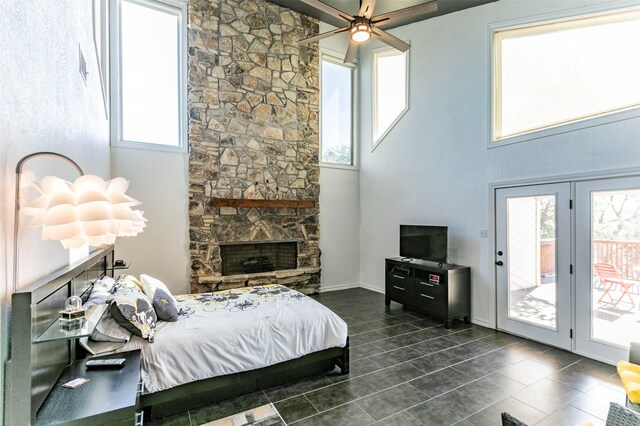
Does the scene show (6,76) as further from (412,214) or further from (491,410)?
(412,214)

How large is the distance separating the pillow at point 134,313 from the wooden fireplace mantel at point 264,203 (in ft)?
9.44

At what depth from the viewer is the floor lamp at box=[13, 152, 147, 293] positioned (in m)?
1.15

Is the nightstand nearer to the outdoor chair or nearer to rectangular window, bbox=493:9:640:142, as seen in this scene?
the outdoor chair

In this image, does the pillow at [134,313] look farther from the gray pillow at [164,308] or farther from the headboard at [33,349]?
the headboard at [33,349]

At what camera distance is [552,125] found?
12.5 feet

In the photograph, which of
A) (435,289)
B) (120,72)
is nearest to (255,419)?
(435,289)

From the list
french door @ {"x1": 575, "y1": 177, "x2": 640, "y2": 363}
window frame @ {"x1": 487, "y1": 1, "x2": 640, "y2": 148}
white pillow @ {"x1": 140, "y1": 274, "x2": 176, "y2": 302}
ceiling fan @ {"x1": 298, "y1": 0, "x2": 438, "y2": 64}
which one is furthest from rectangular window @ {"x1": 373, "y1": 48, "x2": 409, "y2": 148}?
white pillow @ {"x1": 140, "y1": 274, "x2": 176, "y2": 302}

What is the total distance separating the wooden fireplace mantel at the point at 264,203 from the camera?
529 centimetres

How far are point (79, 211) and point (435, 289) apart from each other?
4397mm

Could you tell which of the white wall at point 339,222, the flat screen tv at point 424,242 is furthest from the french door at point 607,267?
the white wall at point 339,222

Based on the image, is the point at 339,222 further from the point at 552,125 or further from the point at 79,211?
the point at 79,211

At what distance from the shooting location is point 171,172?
16.6ft

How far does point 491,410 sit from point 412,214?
3.45 metres

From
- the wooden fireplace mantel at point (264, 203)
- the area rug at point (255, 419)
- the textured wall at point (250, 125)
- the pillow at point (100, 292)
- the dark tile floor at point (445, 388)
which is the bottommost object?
the dark tile floor at point (445, 388)
